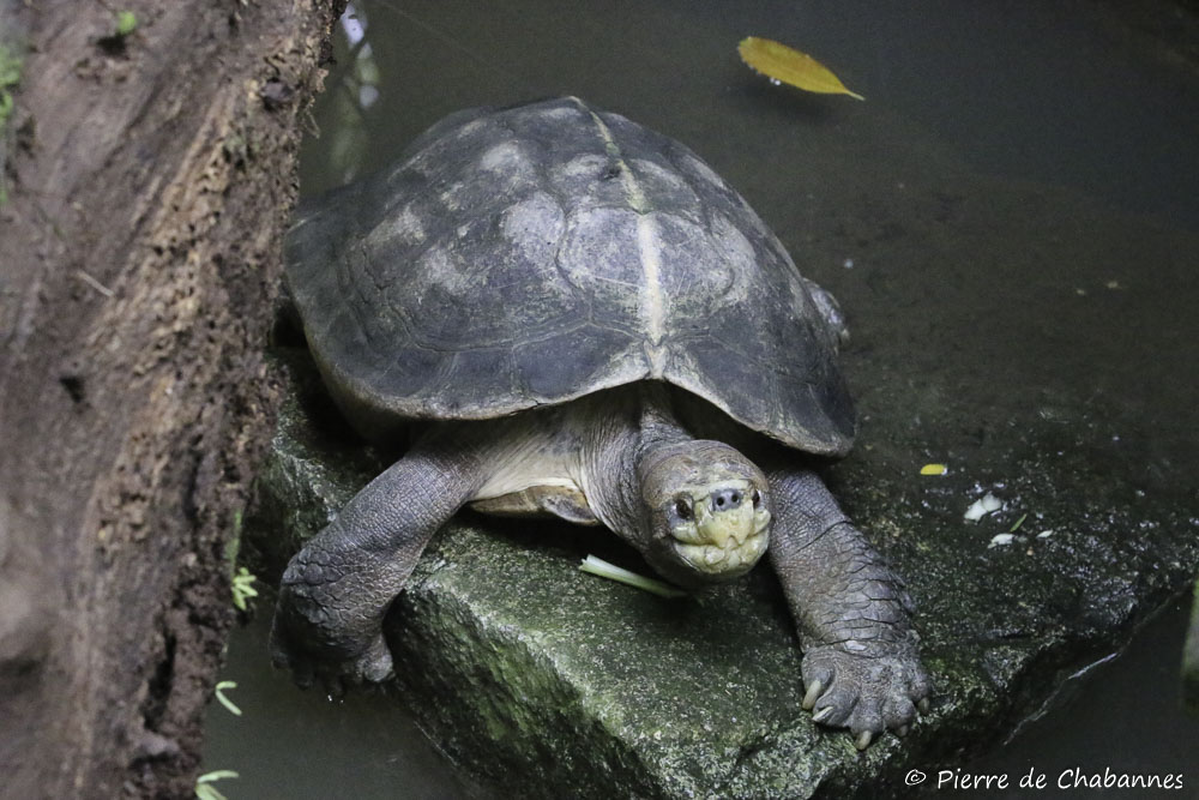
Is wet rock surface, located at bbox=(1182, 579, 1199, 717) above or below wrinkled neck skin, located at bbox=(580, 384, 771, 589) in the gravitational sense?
above

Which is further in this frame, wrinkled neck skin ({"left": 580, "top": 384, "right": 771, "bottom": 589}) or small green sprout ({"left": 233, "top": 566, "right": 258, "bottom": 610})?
wrinkled neck skin ({"left": 580, "top": 384, "right": 771, "bottom": 589})

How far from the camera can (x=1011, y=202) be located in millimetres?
5691

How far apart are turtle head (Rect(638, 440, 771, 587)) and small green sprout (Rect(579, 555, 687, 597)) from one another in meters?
0.21

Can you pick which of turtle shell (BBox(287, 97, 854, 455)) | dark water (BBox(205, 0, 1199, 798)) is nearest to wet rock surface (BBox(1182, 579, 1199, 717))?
turtle shell (BBox(287, 97, 854, 455))

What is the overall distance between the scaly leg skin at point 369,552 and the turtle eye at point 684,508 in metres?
0.74

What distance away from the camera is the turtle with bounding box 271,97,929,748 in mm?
3209

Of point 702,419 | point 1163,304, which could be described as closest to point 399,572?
point 702,419

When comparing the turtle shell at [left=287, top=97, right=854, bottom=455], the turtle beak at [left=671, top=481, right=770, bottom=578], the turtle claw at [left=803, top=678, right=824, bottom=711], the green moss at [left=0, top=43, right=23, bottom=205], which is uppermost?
the green moss at [left=0, top=43, right=23, bottom=205]

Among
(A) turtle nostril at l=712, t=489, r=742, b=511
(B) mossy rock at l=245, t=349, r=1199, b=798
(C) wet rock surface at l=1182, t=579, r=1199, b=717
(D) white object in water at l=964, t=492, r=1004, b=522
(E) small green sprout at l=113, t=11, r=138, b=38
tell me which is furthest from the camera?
(D) white object in water at l=964, t=492, r=1004, b=522

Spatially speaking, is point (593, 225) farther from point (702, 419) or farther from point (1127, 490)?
point (1127, 490)

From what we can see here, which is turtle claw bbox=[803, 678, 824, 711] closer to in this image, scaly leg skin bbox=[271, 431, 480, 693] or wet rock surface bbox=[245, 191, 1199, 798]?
wet rock surface bbox=[245, 191, 1199, 798]

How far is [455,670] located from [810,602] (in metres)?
1.07

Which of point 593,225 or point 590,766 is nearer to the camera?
point 590,766

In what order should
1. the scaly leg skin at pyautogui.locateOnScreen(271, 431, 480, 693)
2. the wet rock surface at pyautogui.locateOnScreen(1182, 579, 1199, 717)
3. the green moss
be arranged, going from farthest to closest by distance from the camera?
1. the scaly leg skin at pyautogui.locateOnScreen(271, 431, 480, 693)
2. the wet rock surface at pyautogui.locateOnScreen(1182, 579, 1199, 717)
3. the green moss
